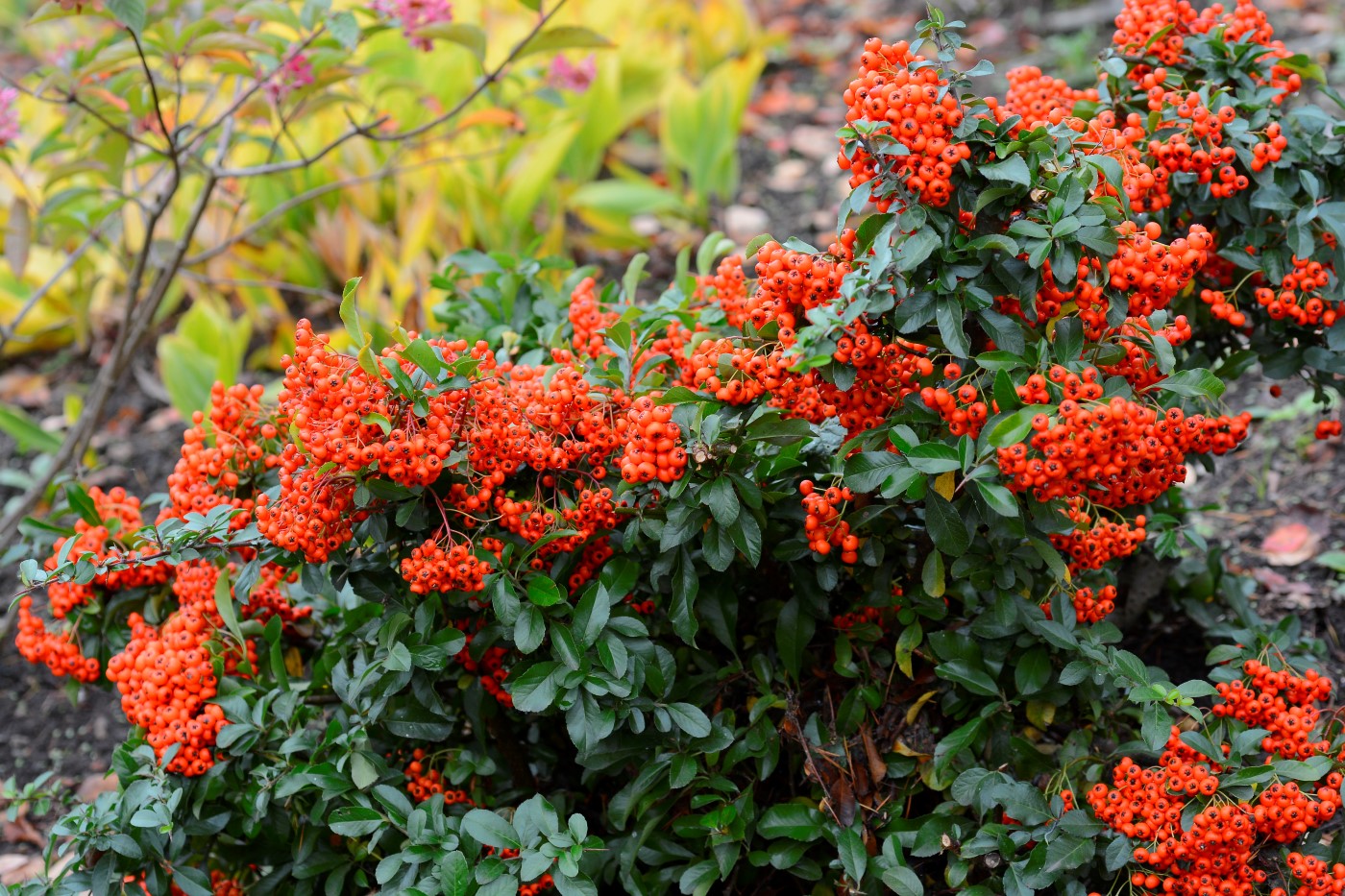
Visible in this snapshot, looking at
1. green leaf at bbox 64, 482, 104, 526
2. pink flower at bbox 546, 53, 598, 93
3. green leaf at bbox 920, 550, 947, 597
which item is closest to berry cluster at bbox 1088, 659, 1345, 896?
green leaf at bbox 920, 550, 947, 597

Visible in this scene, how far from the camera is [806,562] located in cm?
180

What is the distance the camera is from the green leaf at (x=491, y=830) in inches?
63.9

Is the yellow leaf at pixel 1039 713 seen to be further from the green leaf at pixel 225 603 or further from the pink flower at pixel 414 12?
the pink flower at pixel 414 12

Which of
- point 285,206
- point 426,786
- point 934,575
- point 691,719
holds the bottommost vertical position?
point 426,786

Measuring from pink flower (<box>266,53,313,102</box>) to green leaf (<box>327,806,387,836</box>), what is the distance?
1.55m

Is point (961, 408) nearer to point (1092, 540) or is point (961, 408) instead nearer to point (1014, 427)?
point (1014, 427)

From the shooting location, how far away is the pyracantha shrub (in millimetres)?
1498

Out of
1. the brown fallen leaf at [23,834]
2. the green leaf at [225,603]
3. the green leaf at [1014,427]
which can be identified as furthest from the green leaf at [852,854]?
the brown fallen leaf at [23,834]

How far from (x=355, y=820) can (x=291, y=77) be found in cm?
161

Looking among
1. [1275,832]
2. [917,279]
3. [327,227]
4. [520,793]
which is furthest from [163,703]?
[327,227]

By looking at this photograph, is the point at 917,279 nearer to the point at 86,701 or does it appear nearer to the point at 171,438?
the point at 86,701

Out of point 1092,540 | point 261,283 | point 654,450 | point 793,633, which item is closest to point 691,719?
point 793,633

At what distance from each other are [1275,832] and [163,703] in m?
1.67

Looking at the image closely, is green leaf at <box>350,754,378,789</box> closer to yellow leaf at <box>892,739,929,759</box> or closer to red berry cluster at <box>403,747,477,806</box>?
red berry cluster at <box>403,747,477,806</box>
